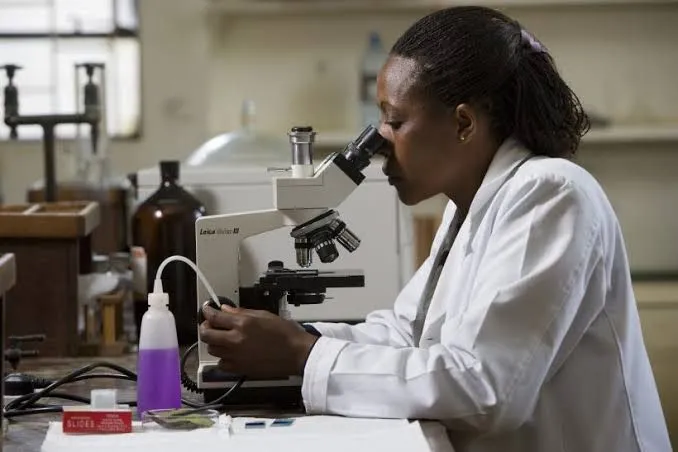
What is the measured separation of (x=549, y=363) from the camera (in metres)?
1.43

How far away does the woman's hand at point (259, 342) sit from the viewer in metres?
1.51

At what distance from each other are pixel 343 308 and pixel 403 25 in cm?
182

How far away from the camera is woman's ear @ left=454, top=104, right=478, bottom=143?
1.60 meters

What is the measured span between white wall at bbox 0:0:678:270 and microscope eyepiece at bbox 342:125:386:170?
2381 millimetres

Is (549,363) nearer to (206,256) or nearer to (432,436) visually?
(432,436)

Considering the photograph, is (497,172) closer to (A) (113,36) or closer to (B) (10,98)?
(B) (10,98)

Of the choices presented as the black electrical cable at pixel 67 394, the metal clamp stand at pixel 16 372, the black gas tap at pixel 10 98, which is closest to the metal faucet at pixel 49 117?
the black gas tap at pixel 10 98

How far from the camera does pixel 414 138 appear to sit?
1.62 m

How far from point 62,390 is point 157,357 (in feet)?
1.12

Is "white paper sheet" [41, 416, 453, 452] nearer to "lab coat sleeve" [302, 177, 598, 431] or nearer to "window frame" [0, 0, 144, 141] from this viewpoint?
"lab coat sleeve" [302, 177, 598, 431]

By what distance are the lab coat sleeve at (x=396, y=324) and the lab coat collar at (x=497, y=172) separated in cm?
25

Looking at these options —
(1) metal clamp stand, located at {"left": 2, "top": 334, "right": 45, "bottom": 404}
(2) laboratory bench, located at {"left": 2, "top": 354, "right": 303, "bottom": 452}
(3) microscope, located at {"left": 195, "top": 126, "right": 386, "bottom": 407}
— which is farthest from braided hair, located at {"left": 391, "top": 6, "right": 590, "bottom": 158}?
(1) metal clamp stand, located at {"left": 2, "top": 334, "right": 45, "bottom": 404}

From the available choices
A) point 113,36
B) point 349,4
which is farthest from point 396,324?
point 113,36

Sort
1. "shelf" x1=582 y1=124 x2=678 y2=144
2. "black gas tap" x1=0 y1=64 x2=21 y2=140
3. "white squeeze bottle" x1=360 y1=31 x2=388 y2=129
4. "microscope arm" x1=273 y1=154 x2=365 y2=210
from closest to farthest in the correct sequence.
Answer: "microscope arm" x1=273 y1=154 x2=365 y2=210 < "black gas tap" x1=0 y1=64 x2=21 y2=140 < "shelf" x1=582 y1=124 x2=678 y2=144 < "white squeeze bottle" x1=360 y1=31 x2=388 y2=129
